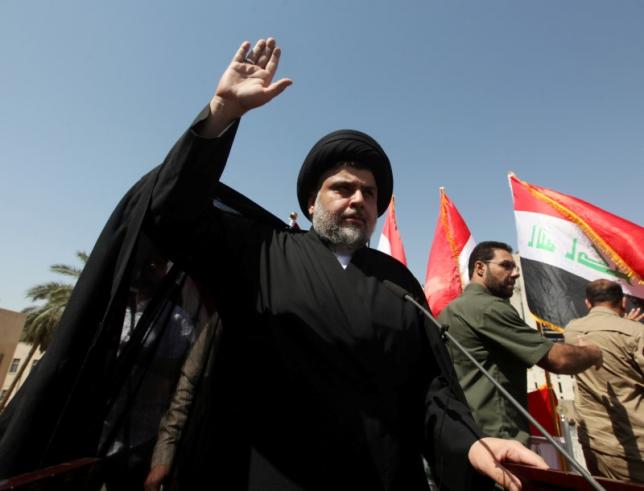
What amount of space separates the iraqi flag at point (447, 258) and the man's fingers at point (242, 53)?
15.1 feet

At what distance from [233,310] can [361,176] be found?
3.26 feet

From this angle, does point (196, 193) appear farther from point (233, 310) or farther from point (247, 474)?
point (247, 474)

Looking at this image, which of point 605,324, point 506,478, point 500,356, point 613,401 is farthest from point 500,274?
point 506,478

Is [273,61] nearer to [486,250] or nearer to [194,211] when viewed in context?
[194,211]

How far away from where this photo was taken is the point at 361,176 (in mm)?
1997

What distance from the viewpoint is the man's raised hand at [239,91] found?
1.33 meters

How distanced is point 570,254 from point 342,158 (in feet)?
12.5

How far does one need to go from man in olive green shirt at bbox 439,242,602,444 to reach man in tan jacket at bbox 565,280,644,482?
51cm

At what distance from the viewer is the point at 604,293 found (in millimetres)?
3570

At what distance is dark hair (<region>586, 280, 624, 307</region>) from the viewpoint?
3.53m

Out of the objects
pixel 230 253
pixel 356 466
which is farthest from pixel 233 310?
pixel 356 466

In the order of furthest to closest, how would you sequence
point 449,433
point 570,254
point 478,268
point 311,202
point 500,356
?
point 570,254 → point 478,268 → point 500,356 → point 311,202 → point 449,433

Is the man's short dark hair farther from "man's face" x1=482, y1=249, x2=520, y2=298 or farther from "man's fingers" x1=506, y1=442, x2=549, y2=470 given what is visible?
"man's fingers" x1=506, y1=442, x2=549, y2=470

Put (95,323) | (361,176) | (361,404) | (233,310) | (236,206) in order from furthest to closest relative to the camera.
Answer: (361,176)
(236,206)
(233,310)
(361,404)
(95,323)
